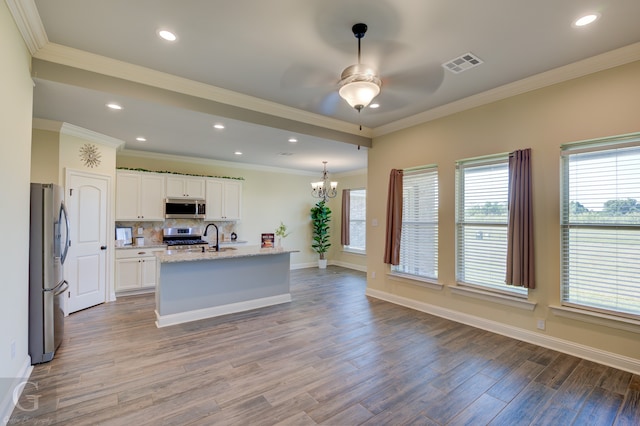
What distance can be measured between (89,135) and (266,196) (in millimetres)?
4128

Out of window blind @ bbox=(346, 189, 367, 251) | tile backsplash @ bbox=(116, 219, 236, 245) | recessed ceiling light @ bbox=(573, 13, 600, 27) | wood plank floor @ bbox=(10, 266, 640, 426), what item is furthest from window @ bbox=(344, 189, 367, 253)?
recessed ceiling light @ bbox=(573, 13, 600, 27)

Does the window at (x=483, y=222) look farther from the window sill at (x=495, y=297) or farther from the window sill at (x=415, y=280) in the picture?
the window sill at (x=415, y=280)

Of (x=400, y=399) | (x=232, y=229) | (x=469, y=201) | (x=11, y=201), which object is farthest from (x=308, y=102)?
(x=232, y=229)

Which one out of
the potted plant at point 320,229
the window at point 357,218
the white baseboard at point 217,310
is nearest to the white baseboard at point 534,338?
the white baseboard at point 217,310

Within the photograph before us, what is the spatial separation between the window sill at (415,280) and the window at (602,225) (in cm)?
156

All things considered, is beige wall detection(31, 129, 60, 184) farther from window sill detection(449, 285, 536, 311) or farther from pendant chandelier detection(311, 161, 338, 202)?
window sill detection(449, 285, 536, 311)

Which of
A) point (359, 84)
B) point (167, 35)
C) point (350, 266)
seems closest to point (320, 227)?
point (350, 266)

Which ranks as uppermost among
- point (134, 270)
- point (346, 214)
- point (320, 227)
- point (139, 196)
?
point (139, 196)

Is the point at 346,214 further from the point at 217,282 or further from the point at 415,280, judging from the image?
the point at 217,282

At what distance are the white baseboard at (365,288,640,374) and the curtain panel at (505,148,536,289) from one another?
60cm

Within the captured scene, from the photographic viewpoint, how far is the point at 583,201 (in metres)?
3.22

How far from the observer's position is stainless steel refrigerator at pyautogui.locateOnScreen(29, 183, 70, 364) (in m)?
2.91

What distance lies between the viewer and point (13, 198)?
7.82 feet

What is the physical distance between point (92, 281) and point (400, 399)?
5025 mm
